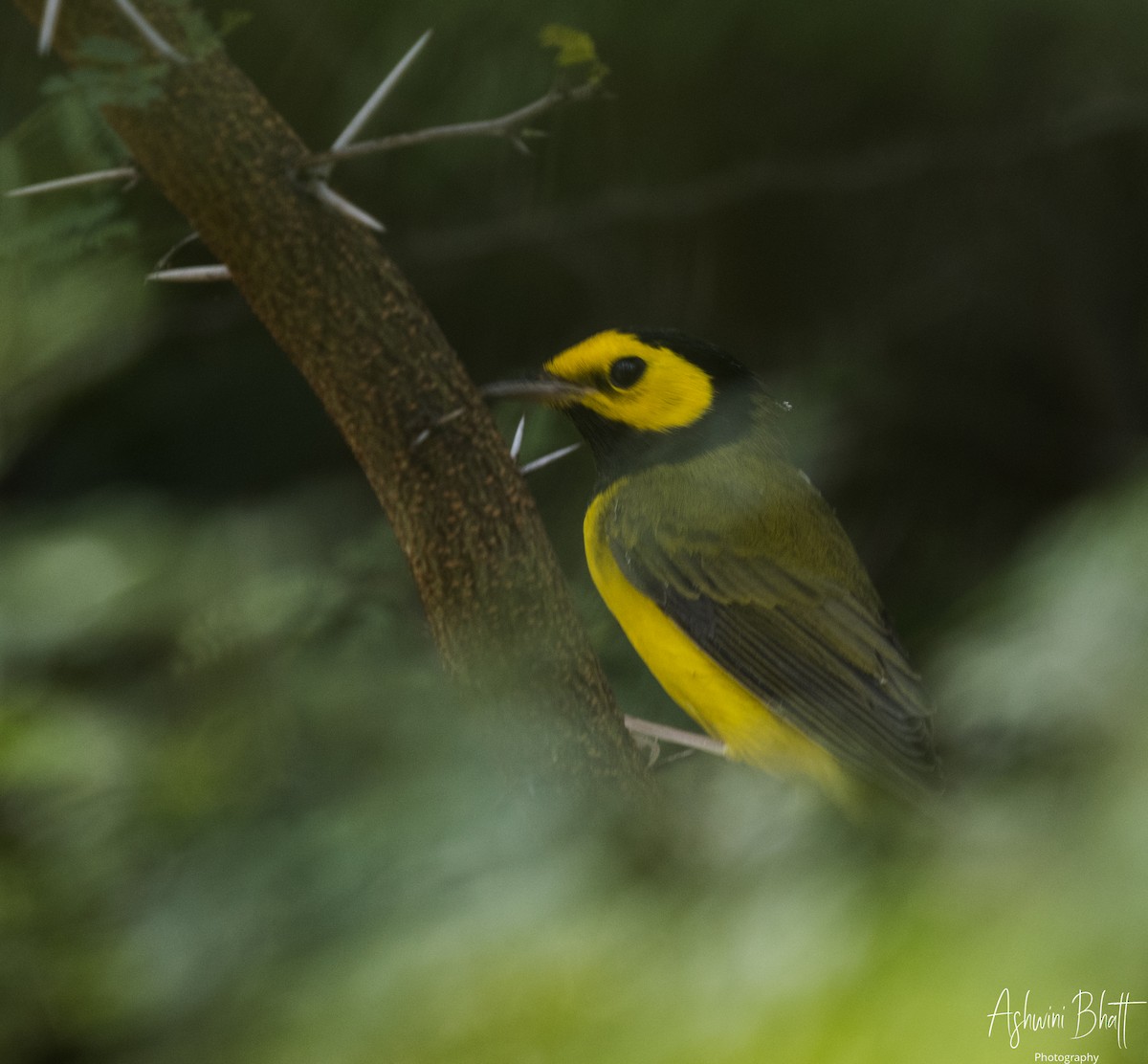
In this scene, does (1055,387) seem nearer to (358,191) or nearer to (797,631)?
(797,631)

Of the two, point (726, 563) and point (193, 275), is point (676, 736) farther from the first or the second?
point (193, 275)

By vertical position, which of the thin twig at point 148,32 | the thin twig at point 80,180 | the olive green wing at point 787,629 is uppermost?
the thin twig at point 148,32

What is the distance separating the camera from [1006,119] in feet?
2.80

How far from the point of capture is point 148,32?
658 millimetres

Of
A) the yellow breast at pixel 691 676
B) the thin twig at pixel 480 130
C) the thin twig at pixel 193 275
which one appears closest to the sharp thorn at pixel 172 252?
the thin twig at pixel 193 275

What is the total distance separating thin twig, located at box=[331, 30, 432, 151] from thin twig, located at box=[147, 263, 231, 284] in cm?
11

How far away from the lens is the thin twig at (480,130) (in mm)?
657

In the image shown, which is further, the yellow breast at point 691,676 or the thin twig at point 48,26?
the yellow breast at point 691,676

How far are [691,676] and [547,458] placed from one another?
0.20 meters

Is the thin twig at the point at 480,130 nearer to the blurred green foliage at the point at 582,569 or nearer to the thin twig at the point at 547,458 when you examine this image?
the blurred green foliage at the point at 582,569

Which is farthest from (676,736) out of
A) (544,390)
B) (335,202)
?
(335,202)

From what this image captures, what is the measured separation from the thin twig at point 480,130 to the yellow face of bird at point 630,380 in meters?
0.17

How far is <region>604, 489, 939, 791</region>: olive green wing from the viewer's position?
82cm

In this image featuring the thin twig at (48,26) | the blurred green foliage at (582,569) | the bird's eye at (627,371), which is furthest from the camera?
the bird's eye at (627,371)
